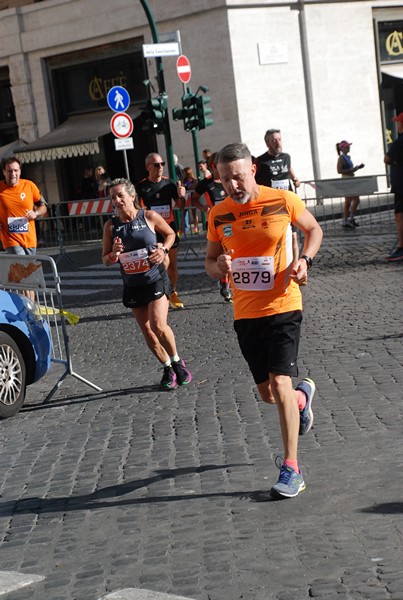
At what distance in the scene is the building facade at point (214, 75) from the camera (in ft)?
93.4

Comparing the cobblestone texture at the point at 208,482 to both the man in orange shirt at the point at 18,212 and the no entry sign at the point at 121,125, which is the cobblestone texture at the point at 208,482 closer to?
the man in orange shirt at the point at 18,212

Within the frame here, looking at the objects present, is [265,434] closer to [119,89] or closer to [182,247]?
[182,247]

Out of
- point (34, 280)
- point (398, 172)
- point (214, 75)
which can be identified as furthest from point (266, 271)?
point (214, 75)

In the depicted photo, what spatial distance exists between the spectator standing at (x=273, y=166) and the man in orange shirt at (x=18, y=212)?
3090 millimetres

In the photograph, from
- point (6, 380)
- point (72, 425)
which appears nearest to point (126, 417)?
point (72, 425)

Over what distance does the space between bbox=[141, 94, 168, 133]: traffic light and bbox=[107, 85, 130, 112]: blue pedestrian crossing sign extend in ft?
1.79

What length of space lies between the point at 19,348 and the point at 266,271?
3.63 meters

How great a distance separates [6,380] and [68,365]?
39.8 inches

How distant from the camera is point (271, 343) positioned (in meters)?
6.20

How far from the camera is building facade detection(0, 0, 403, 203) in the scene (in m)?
28.5

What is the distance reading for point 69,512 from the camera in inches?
244

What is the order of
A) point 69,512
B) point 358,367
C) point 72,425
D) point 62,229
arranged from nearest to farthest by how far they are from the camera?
1. point 69,512
2. point 72,425
3. point 358,367
4. point 62,229

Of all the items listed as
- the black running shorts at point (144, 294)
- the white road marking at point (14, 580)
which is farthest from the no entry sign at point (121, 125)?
the white road marking at point (14, 580)

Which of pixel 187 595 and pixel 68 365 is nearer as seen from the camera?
pixel 187 595
